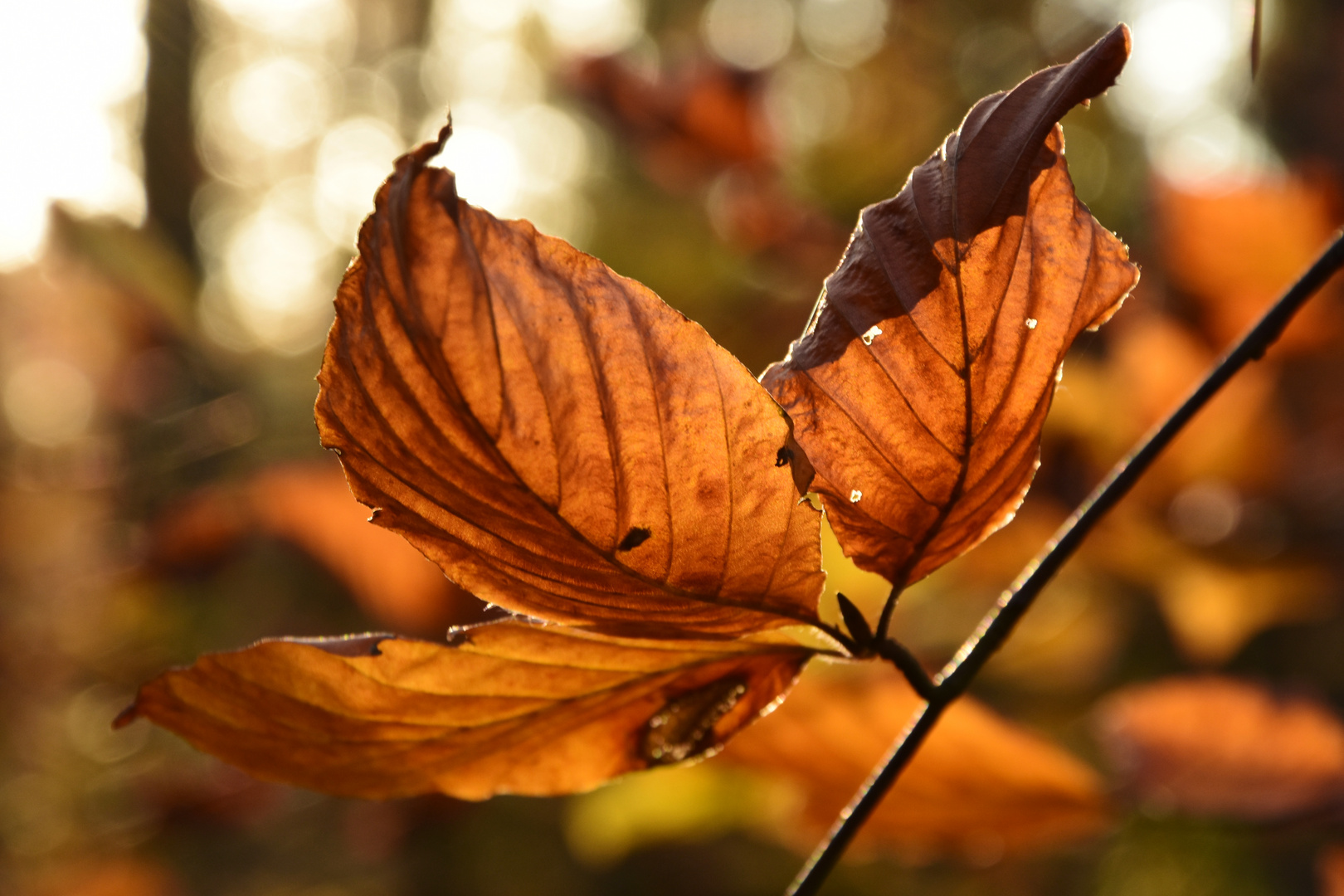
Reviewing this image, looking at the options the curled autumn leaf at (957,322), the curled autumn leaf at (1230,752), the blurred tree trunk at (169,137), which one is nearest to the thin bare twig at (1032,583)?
the curled autumn leaf at (957,322)

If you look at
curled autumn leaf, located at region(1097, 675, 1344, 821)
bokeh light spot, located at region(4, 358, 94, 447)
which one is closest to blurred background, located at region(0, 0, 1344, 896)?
curled autumn leaf, located at region(1097, 675, 1344, 821)

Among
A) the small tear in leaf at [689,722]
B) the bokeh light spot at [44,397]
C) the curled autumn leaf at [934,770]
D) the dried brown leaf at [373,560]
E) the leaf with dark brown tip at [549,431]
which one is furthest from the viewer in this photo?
the bokeh light spot at [44,397]

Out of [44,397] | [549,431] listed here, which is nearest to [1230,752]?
[549,431]

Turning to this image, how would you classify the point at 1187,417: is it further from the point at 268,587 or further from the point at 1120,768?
the point at 268,587

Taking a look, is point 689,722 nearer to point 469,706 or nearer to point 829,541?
point 469,706

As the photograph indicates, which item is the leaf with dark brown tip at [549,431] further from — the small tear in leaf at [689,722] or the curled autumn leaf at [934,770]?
the curled autumn leaf at [934,770]

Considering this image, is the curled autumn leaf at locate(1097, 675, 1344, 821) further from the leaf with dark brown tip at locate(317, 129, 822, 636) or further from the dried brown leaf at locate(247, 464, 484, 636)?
the dried brown leaf at locate(247, 464, 484, 636)

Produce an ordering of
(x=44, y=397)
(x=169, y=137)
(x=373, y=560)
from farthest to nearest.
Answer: (x=44, y=397)
(x=169, y=137)
(x=373, y=560)
